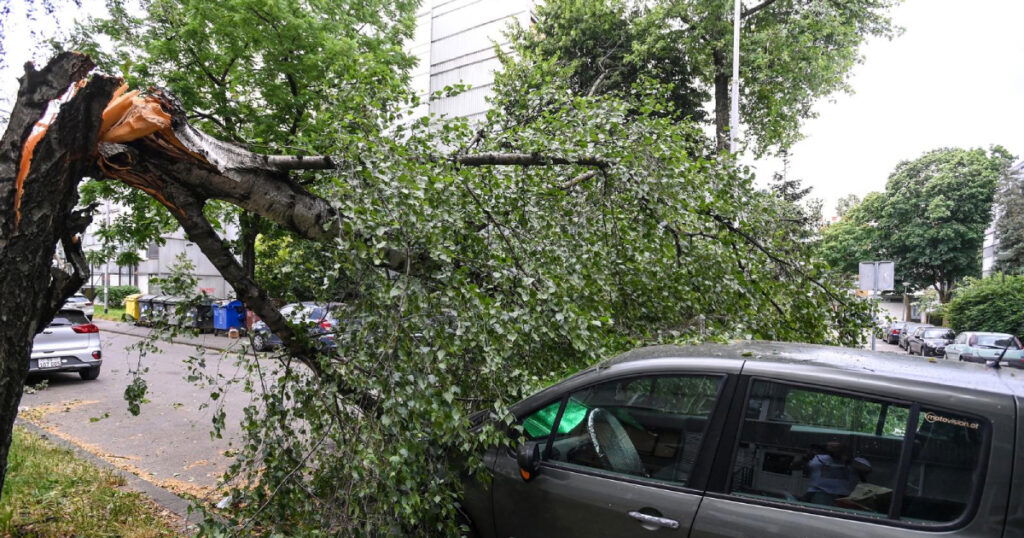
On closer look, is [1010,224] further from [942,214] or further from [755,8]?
[755,8]

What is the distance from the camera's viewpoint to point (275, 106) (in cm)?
1107

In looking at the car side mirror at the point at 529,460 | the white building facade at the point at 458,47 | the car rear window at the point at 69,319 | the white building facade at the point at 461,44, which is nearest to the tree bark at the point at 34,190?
the car side mirror at the point at 529,460

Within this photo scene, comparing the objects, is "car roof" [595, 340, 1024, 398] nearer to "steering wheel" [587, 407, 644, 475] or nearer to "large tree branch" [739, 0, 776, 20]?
"steering wheel" [587, 407, 644, 475]

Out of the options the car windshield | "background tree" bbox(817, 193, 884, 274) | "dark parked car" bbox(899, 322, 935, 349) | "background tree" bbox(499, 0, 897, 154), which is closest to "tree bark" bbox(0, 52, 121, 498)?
"background tree" bbox(499, 0, 897, 154)

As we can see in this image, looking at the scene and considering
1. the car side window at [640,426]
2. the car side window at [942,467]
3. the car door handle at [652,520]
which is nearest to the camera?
the car side window at [942,467]

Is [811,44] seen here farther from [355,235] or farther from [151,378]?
[151,378]

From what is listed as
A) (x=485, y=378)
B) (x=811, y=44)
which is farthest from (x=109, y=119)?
(x=811, y=44)

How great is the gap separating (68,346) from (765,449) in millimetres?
13212

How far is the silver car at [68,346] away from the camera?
11.2 meters

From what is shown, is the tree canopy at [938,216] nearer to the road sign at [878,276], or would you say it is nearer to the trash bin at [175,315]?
the road sign at [878,276]

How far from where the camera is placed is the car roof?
2211 millimetres

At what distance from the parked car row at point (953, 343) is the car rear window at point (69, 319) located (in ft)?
58.5

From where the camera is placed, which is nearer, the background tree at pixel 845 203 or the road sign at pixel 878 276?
the road sign at pixel 878 276

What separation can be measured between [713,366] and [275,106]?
34.5 ft
